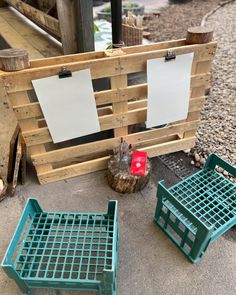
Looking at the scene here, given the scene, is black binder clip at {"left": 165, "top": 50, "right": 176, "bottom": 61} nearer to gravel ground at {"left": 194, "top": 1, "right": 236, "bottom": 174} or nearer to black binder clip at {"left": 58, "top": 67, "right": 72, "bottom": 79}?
black binder clip at {"left": 58, "top": 67, "right": 72, "bottom": 79}

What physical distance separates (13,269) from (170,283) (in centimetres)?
97

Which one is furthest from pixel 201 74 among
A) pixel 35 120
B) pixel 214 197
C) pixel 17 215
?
pixel 17 215

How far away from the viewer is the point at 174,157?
2.56 meters

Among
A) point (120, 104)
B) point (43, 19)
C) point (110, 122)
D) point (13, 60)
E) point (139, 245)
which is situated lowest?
point (139, 245)

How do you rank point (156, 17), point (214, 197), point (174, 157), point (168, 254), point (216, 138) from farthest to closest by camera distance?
point (156, 17)
point (216, 138)
point (174, 157)
point (214, 197)
point (168, 254)

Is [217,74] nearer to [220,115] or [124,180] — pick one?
[220,115]

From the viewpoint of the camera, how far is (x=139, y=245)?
5.98ft

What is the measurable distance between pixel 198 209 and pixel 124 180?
24.4 inches

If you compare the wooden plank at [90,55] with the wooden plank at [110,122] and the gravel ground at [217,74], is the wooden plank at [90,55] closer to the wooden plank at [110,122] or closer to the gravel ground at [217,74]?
the wooden plank at [110,122]

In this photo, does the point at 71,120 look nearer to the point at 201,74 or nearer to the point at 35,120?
the point at 35,120

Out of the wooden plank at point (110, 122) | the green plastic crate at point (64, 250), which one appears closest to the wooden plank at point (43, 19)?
the wooden plank at point (110, 122)

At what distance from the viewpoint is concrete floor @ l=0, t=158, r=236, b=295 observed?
1606 millimetres

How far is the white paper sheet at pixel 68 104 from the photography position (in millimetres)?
1783

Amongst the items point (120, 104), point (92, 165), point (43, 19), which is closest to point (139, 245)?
point (92, 165)
